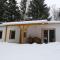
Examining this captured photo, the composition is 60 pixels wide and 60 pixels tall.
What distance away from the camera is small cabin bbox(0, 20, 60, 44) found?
658 inches

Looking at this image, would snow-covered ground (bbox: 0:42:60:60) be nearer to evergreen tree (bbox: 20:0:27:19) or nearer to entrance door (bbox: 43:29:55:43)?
entrance door (bbox: 43:29:55:43)

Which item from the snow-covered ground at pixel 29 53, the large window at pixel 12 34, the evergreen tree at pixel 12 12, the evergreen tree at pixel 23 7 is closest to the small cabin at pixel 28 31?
the large window at pixel 12 34

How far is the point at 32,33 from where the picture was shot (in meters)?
19.0

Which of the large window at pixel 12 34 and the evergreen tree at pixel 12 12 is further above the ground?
the evergreen tree at pixel 12 12

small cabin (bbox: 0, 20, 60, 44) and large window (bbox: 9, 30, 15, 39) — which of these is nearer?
small cabin (bbox: 0, 20, 60, 44)

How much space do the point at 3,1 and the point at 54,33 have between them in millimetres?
19639

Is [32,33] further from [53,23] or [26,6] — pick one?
[26,6]

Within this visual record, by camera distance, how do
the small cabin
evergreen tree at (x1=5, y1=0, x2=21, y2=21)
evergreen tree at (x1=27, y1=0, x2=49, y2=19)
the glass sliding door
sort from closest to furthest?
1. the small cabin
2. the glass sliding door
3. evergreen tree at (x1=5, y1=0, x2=21, y2=21)
4. evergreen tree at (x1=27, y1=0, x2=49, y2=19)

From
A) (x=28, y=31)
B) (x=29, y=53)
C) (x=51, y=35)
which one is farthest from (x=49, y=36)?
(x=29, y=53)

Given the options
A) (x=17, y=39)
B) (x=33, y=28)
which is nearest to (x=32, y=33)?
(x=33, y=28)

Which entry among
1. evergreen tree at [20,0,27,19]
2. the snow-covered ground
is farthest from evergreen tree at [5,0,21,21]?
the snow-covered ground

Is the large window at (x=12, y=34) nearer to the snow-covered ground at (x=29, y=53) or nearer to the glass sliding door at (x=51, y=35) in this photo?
the glass sliding door at (x=51, y=35)

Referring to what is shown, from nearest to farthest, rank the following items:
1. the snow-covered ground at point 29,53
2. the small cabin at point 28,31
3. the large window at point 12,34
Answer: the snow-covered ground at point 29,53, the small cabin at point 28,31, the large window at point 12,34

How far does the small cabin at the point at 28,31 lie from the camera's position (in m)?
16.7
